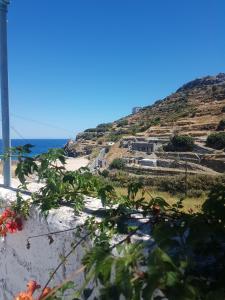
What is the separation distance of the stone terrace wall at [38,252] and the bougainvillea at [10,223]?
0.17 ft

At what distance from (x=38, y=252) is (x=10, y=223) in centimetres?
30

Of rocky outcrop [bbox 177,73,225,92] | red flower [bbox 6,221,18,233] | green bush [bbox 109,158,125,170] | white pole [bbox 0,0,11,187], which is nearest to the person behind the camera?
red flower [bbox 6,221,18,233]

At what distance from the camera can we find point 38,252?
7.84ft

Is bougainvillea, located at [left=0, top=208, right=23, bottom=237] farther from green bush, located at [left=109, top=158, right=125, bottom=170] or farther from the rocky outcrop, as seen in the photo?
the rocky outcrop

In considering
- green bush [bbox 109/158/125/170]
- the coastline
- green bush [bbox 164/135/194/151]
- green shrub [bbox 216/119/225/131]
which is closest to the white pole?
the coastline

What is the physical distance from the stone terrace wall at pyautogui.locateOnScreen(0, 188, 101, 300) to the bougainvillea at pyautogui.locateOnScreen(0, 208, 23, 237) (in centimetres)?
5

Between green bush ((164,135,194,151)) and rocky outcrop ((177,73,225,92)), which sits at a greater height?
rocky outcrop ((177,73,225,92))

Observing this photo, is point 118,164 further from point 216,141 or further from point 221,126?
point 221,126

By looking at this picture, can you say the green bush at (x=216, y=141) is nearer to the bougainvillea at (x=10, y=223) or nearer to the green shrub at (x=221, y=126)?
the green shrub at (x=221, y=126)

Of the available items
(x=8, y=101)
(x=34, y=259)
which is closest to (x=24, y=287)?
(x=34, y=259)

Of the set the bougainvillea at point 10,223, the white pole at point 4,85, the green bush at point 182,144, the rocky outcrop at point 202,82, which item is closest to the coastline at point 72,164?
the white pole at point 4,85

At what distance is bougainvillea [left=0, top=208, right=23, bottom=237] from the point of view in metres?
2.52

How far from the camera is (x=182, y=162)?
3058 cm

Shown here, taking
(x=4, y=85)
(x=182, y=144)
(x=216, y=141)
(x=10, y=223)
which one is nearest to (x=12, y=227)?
(x=10, y=223)
